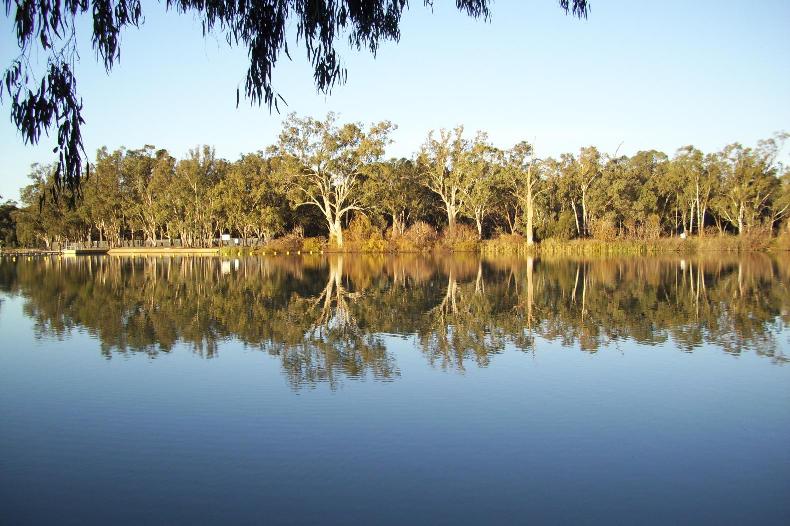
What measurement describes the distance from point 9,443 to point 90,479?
149 centimetres

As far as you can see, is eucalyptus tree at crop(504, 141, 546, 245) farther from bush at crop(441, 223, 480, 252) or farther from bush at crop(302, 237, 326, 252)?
bush at crop(302, 237, 326, 252)

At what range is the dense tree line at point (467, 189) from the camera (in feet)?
178

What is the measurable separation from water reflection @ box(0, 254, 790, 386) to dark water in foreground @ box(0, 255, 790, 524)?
0.10m

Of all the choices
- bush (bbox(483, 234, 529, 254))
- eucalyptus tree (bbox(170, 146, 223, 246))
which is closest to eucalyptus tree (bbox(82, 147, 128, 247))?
eucalyptus tree (bbox(170, 146, 223, 246))

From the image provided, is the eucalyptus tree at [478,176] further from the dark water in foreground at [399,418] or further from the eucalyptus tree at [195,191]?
the dark water in foreground at [399,418]

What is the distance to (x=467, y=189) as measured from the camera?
5572 cm

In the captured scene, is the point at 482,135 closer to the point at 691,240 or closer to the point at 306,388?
the point at 691,240

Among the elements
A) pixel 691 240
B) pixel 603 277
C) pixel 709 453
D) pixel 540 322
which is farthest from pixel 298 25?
pixel 691 240

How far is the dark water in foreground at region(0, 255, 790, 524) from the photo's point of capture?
4.78 m

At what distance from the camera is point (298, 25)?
5215mm

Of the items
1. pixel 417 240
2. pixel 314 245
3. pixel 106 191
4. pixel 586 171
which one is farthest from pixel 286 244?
pixel 586 171

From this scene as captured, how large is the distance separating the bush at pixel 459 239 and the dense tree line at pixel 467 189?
0.83 feet

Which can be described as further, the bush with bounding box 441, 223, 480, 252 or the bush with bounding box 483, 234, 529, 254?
the bush with bounding box 441, 223, 480, 252

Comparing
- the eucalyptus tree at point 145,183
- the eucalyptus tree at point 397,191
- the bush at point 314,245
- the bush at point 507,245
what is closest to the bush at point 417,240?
the eucalyptus tree at point 397,191
